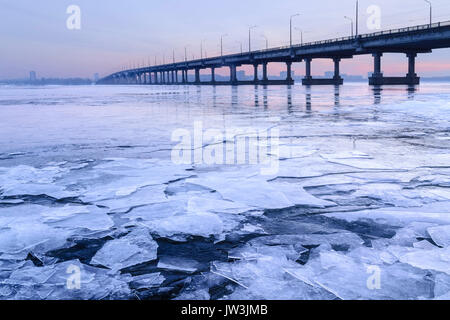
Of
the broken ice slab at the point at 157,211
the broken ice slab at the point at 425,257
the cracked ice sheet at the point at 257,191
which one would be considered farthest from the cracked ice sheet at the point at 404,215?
the broken ice slab at the point at 157,211

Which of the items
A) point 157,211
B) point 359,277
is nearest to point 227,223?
point 157,211

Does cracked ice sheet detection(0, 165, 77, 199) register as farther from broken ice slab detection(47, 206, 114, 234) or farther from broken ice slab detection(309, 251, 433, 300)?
broken ice slab detection(309, 251, 433, 300)

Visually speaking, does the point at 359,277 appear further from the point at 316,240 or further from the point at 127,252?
the point at 127,252

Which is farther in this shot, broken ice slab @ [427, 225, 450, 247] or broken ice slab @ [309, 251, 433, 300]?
broken ice slab @ [427, 225, 450, 247]

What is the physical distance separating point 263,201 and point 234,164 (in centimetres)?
211

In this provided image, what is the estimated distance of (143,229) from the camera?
12.3 ft

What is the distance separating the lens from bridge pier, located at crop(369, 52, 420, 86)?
233ft

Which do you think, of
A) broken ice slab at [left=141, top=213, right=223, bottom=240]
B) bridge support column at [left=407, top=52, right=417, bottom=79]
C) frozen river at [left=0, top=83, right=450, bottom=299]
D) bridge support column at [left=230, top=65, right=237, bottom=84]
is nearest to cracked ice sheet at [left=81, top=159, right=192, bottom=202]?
frozen river at [left=0, top=83, right=450, bottom=299]

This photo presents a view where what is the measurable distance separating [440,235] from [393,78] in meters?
77.6

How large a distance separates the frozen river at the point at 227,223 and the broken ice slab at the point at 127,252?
0.05 feet

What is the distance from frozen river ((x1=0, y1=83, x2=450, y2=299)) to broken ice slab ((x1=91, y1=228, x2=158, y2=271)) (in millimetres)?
16

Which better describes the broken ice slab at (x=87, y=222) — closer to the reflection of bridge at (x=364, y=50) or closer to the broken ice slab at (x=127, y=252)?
the broken ice slab at (x=127, y=252)
